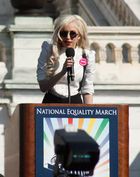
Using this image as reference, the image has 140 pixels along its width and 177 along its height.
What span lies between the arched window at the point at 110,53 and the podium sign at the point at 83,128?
245 inches

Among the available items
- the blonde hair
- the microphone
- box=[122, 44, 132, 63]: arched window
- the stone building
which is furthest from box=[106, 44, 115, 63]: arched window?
the microphone

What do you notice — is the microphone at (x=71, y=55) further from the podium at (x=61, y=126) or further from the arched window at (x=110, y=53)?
the arched window at (x=110, y=53)

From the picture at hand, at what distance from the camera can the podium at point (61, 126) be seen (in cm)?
748

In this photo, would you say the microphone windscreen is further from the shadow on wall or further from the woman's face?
the shadow on wall

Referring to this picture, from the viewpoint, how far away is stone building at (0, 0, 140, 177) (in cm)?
1331

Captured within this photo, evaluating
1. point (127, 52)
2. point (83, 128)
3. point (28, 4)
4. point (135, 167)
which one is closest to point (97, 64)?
point (127, 52)

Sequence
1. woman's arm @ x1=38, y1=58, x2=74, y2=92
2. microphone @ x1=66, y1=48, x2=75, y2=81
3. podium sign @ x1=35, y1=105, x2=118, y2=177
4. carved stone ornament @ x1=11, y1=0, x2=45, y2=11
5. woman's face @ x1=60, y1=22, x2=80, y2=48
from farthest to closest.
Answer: carved stone ornament @ x1=11, y1=0, x2=45, y2=11, woman's face @ x1=60, y1=22, x2=80, y2=48, woman's arm @ x1=38, y1=58, x2=74, y2=92, microphone @ x1=66, y1=48, x2=75, y2=81, podium sign @ x1=35, y1=105, x2=118, y2=177

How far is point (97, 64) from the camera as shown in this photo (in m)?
13.8

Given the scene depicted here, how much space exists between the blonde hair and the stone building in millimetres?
4841

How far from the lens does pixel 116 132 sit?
7594 millimetres

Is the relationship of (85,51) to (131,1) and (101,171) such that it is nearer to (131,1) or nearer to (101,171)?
(101,171)

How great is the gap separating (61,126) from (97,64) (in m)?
6.43

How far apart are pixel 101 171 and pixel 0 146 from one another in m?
5.64

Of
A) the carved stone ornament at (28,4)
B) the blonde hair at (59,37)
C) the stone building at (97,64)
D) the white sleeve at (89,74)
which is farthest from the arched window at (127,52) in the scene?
the blonde hair at (59,37)
